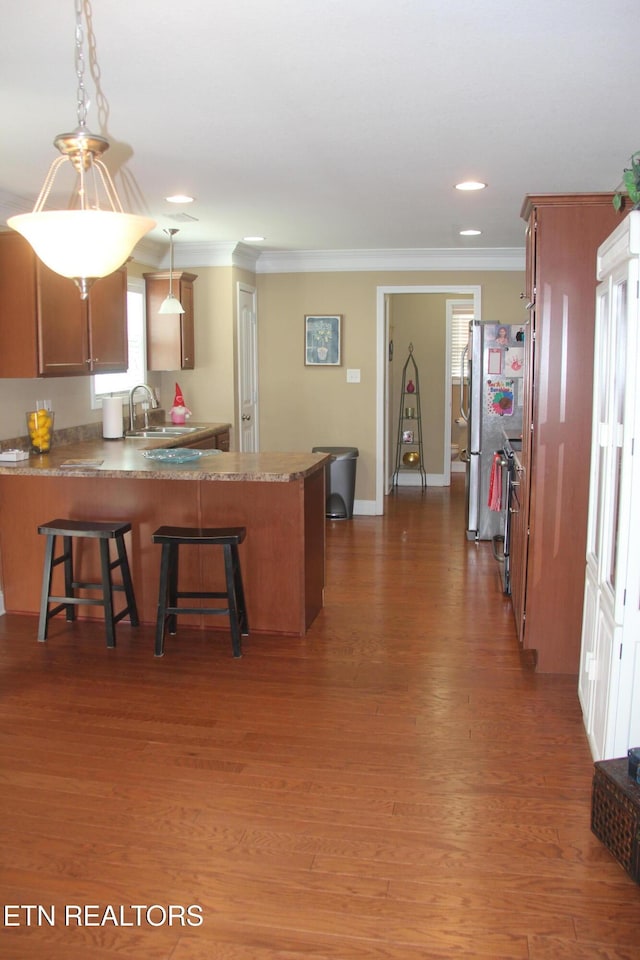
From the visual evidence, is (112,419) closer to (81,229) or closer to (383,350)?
(383,350)

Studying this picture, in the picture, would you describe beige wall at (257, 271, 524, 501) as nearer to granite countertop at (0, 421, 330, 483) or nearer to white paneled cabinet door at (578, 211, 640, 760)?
granite countertop at (0, 421, 330, 483)

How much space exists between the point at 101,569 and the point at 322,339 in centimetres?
388

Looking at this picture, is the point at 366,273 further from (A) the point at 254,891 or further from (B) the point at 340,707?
(A) the point at 254,891

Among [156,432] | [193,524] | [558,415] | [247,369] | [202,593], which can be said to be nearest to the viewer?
[558,415]

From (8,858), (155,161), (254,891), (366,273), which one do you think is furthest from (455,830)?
(366,273)

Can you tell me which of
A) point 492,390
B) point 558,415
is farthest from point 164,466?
point 492,390

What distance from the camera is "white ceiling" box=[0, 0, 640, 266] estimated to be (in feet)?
7.50

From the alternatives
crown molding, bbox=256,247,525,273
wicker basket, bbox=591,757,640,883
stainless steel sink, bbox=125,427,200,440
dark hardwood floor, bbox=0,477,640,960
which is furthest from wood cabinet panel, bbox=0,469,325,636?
crown molding, bbox=256,247,525,273

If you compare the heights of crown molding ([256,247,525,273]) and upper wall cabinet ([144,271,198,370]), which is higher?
crown molding ([256,247,525,273])

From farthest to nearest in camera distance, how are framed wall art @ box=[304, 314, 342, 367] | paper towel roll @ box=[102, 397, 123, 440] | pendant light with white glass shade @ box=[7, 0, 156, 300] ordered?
framed wall art @ box=[304, 314, 342, 367]
paper towel roll @ box=[102, 397, 123, 440]
pendant light with white glass shade @ box=[7, 0, 156, 300]

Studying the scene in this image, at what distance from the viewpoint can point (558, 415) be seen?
12.3 ft

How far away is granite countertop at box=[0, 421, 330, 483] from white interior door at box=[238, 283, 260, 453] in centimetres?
232

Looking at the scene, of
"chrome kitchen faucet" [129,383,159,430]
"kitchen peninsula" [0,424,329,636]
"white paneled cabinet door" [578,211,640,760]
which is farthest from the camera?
"chrome kitchen faucet" [129,383,159,430]

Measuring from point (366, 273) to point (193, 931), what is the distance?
6.19 m
